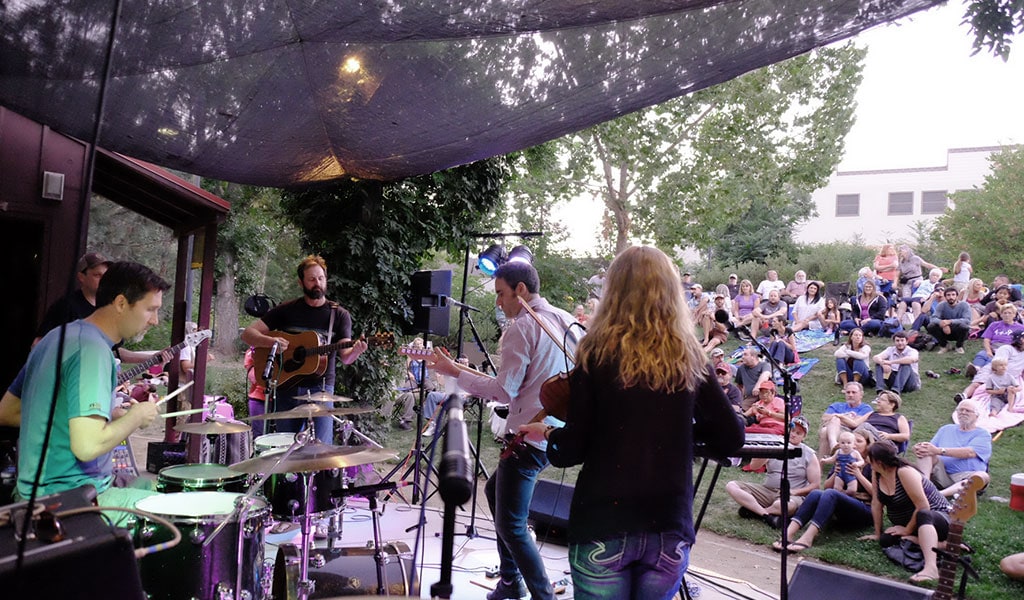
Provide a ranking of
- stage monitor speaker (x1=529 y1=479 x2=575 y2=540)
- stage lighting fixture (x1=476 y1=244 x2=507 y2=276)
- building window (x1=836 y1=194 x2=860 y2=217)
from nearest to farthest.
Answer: stage monitor speaker (x1=529 y1=479 x2=575 y2=540) < stage lighting fixture (x1=476 y1=244 x2=507 y2=276) < building window (x1=836 y1=194 x2=860 y2=217)

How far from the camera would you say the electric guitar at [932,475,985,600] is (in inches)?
155

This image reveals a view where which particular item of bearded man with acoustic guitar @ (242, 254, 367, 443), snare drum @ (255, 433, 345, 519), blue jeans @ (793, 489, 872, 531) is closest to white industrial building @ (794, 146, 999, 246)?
blue jeans @ (793, 489, 872, 531)

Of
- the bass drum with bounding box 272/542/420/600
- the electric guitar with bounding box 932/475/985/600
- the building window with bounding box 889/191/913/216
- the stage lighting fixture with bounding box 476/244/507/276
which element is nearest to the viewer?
the electric guitar with bounding box 932/475/985/600

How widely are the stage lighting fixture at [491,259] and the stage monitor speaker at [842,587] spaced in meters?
3.25

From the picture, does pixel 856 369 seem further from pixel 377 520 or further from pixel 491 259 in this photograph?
pixel 377 520

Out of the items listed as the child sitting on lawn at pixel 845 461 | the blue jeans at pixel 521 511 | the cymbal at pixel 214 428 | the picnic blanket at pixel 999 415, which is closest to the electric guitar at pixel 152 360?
the cymbal at pixel 214 428

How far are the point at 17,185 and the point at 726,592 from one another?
20.2ft

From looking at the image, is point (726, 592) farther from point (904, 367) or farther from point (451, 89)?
point (904, 367)

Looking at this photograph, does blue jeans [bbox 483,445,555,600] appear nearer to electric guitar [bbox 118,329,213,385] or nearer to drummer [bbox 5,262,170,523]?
drummer [bbox 5,262,170,523]

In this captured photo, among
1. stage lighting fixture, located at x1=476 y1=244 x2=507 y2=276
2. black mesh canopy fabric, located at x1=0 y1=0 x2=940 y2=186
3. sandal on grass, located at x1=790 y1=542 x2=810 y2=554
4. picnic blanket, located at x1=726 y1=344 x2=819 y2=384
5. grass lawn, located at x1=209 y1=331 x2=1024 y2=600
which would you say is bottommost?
sandal on grass, located at x1=790 y1=542 x2=810 y2=554

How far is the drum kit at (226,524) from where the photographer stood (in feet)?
10.7

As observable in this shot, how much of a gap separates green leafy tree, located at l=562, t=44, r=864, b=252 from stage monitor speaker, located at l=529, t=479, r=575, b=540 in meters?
11.9

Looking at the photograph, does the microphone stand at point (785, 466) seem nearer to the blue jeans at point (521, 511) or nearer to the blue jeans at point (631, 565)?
the blue jeans at point (631, 565)

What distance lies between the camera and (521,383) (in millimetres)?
3861
